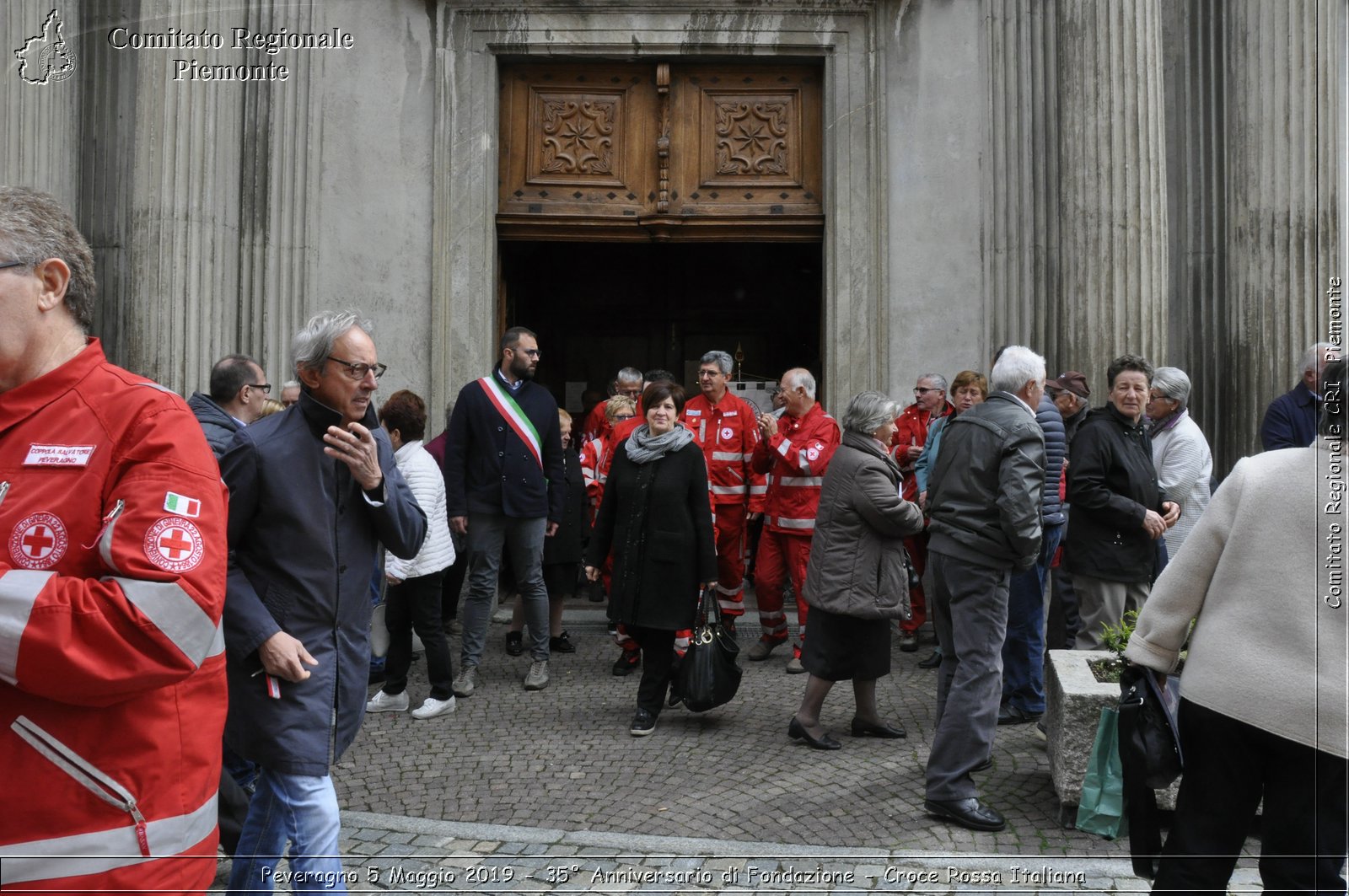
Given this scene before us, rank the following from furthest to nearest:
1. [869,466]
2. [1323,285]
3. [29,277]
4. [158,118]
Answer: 1. [158,118]
2. [1323,285]
3. [869,466]
4. [29,277]

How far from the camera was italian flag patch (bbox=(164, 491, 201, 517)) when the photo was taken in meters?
1.91

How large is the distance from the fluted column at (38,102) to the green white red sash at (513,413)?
4273 millimetres

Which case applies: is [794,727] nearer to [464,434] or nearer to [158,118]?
[464,434]

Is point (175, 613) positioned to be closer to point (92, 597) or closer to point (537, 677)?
point (92, 597)

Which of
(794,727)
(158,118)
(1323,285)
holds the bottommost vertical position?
(794,727)

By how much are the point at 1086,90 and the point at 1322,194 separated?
191 centimetres

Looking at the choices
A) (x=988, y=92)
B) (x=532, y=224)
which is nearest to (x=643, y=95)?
(x=532, y=224)

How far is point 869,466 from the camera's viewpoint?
5652mm

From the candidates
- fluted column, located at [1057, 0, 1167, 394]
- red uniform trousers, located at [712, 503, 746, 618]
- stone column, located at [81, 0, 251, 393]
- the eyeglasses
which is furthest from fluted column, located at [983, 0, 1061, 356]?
the eyeglasses

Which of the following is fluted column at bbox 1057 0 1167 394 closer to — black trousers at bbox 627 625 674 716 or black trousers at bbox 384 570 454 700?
black trousers at bbox 627 625 674 716

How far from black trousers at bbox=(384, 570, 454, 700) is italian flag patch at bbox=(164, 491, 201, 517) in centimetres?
449

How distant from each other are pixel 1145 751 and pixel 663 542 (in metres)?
3.32

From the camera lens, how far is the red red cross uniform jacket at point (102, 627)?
1.78 meters

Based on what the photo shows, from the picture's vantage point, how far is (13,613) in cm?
174
